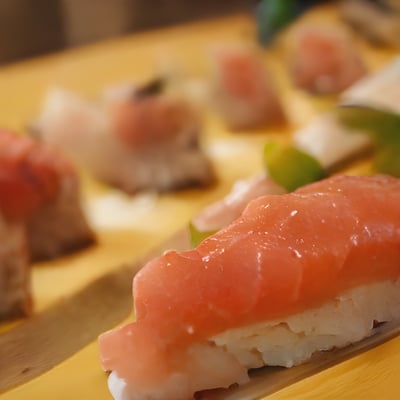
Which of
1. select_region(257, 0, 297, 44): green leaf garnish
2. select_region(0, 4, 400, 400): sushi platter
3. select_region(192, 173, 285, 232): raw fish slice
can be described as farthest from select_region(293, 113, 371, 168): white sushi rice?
select_region(257, 0, 297, 44): green leaf garnish

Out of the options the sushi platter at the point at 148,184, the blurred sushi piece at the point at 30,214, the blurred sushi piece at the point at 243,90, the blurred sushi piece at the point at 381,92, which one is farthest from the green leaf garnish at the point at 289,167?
the blurred sushi piece at the point at 243,90

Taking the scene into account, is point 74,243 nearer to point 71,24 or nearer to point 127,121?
point 127,121

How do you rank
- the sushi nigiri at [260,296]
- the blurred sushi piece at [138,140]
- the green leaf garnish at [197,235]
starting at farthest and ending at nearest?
1. the blurred sushi piece at [138,140]
2. the green leaf garnish at [197,235]
3. the sushi nigiri at [260,296]

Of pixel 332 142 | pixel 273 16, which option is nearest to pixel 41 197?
pixel 332 142

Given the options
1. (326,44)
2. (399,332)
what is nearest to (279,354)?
(399,332)

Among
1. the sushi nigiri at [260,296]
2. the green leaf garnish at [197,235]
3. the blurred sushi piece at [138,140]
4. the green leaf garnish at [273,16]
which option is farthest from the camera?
the green leaf garnish at [273,16]

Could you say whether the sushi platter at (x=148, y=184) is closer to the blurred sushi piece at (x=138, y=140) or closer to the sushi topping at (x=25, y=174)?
the blurred sushi piece at (x=138, y=140)

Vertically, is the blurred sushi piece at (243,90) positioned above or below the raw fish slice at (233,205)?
below
